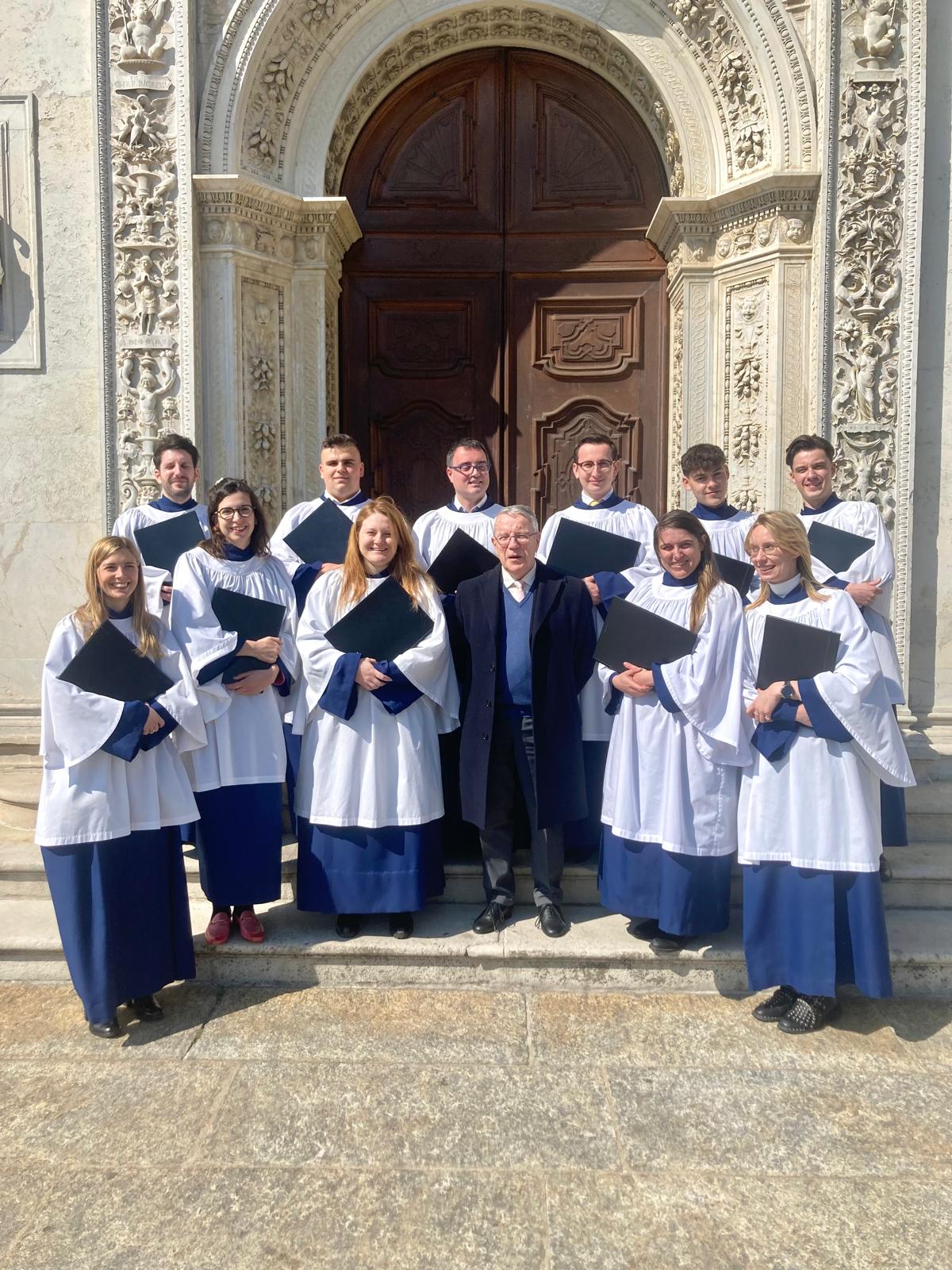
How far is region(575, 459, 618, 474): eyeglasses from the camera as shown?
15.9ft

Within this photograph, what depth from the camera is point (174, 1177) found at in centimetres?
287

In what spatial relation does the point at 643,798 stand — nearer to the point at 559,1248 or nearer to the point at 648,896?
the point at 648,896

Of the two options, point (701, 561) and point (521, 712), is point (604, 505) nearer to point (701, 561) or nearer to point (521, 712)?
point (701, 561)

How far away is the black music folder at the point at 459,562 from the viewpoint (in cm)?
464

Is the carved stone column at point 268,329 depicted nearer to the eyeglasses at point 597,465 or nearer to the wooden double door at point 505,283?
the wooden double door at point 505,283

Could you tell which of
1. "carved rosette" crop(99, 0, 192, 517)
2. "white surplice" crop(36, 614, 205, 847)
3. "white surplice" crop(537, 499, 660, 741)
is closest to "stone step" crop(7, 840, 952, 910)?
"white surplice" crop(537, 499, 660, 741)

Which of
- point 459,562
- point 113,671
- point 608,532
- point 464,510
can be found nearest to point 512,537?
point 459,562

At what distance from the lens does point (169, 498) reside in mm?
4977

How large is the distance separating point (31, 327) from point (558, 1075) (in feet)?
16.8

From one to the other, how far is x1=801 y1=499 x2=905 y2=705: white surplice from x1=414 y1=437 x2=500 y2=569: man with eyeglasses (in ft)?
5.22

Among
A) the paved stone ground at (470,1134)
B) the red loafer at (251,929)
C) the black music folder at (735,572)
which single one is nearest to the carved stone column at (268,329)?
the red loafer at (251,929)

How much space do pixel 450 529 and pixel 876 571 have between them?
2.09 metres

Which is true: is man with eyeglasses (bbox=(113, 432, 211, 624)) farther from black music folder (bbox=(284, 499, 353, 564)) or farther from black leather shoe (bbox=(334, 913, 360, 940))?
black leather shoe (bbox=(334, 913, 360, 940))

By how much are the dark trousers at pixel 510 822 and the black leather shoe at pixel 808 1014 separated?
3.51ft
